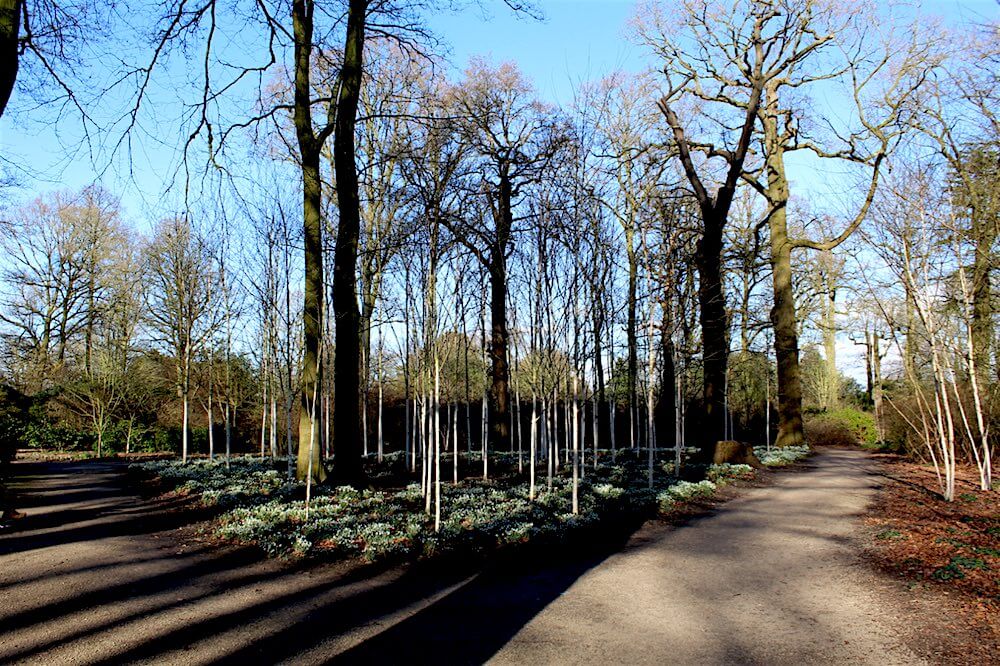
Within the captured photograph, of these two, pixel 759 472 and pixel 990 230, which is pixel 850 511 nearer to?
pixel 759 472

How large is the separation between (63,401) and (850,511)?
28942mm

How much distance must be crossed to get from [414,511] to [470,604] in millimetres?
3804

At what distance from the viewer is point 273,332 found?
1102 cm

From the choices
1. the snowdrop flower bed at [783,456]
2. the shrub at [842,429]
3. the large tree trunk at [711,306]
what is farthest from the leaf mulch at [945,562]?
the shrub at [842,429]

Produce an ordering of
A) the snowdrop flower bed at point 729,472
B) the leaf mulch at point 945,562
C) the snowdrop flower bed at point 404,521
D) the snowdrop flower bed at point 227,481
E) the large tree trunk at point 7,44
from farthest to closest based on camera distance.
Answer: the snowdrop flower bed at point 729,472 < the snowdrop flower bed at point 227,481 < the snowdrop flower bed at point 404,521 < the large tree trunk at point 7,44 < the leaf mulch at point 945,562

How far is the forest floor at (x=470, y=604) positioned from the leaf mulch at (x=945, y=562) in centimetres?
7

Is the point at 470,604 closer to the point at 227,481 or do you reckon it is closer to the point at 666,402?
the point at 227,481

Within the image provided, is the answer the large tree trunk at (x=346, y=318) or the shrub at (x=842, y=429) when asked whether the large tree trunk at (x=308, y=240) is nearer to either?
the large tree trunk at (x=346, y=318)

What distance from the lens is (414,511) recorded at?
9227 millimetres

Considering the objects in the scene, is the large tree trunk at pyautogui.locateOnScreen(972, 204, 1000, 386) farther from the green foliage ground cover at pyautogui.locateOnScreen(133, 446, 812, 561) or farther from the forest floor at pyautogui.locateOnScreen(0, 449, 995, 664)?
the forest floor at pyautogui.locateOnScreen(0, 449, 995, 664)

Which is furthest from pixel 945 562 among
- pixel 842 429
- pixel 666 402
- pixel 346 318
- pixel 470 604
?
pixel 842 429

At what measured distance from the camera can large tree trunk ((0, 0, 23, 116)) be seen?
588 cm

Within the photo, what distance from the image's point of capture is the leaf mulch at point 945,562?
4738 millimetres

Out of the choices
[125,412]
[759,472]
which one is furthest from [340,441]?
[125,412]
